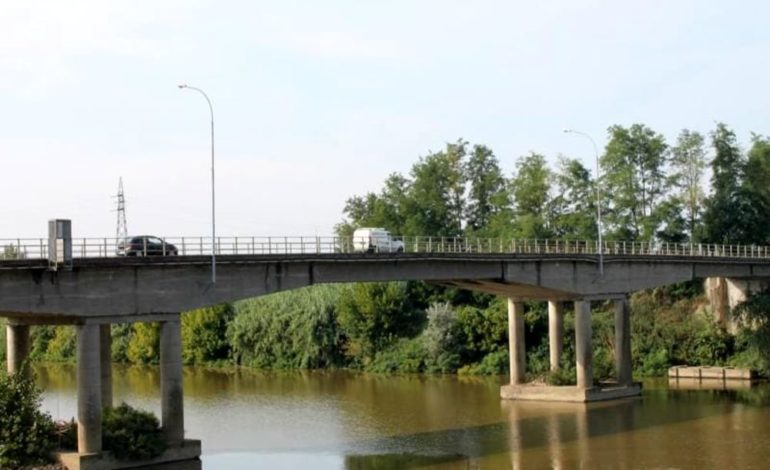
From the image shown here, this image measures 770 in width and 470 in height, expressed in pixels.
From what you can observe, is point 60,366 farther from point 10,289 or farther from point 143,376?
point 10,289

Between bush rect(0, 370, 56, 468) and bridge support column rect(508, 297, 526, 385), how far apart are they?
32.2 m

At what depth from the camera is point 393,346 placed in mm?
91375

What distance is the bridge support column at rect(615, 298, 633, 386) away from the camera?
221ft

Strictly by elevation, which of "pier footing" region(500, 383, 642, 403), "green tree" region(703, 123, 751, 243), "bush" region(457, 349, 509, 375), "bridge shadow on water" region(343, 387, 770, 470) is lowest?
"bridge shadow on water" region(343, 387, 770, 470)

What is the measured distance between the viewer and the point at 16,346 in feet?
160

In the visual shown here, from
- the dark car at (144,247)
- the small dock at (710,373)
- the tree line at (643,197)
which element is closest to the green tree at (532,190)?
the tree line at (643,197)

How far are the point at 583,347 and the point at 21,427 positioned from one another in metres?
33.8

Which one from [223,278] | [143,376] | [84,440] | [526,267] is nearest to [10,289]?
[84,440]

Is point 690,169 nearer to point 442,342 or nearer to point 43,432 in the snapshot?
point 442,342

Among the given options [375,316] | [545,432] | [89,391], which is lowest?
[545,432]

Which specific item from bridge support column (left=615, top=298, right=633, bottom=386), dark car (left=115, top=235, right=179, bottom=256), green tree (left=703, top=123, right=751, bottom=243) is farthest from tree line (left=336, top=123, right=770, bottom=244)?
dark car (left=115, top=235, right=179, bottom=256)

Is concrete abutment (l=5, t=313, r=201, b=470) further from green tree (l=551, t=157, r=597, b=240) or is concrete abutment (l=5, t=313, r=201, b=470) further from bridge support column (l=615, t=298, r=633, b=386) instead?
green tree (l=551, t=157, r=597, b=240)

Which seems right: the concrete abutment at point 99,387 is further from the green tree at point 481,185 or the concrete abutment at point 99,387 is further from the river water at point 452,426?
the green tree at point 481,185

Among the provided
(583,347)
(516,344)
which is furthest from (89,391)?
(516,344)
